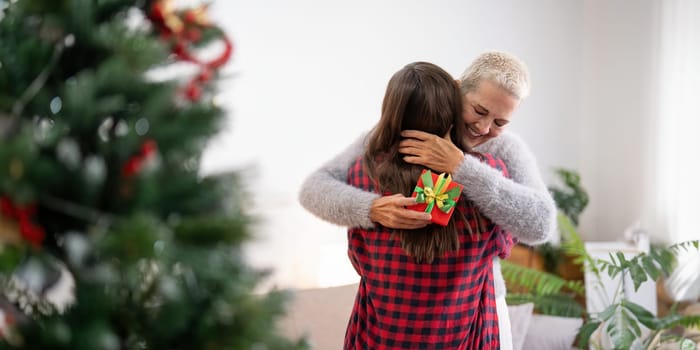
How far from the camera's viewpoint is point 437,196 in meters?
1.22

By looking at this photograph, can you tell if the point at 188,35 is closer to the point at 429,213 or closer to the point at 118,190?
the point at 118,190

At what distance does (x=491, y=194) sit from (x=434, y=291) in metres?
0.22

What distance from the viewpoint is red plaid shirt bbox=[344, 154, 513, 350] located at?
1.33m

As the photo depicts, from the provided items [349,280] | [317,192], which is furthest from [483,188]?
[349,280]

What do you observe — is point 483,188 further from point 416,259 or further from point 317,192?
point 317,192

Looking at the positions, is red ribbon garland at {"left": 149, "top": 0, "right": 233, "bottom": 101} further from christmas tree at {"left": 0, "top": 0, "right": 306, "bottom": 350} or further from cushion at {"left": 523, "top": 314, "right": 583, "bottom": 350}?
cushion at {"left": 523, "top": 314, "right": 583, "bottom": 350}

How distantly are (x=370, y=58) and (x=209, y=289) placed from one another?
3.01 meters

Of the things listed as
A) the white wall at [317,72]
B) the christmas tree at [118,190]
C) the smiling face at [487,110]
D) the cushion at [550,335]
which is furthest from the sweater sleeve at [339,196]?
the cushion at [550,335]

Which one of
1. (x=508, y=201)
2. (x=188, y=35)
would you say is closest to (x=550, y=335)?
(x=508, y=201)

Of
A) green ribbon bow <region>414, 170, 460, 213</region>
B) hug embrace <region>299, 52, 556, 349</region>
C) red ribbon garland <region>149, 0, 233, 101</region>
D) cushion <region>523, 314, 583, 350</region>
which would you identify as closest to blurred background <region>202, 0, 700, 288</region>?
cushion <region>523, 314, 583, 350</region>

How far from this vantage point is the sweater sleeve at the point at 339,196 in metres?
1.35

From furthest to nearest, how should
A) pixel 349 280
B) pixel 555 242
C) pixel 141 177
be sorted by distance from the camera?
pixel 555 242, pixel 349 280, pixel 141 177

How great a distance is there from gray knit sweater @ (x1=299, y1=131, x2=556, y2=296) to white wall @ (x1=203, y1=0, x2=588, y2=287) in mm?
1212

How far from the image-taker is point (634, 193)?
13.6ft
